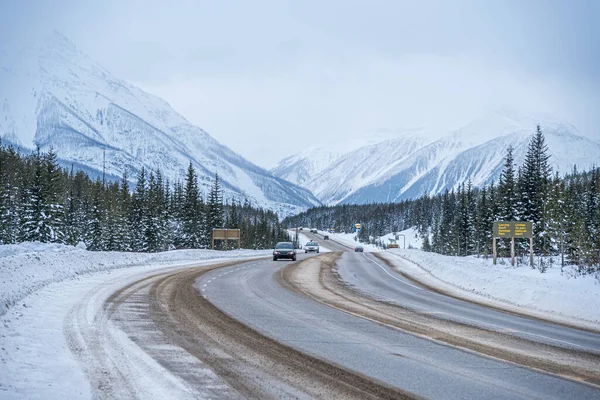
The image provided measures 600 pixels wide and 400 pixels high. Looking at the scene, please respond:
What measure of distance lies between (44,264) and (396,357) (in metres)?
A: 17.9

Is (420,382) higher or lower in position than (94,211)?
lower

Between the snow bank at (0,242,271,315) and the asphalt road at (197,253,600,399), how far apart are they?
5.75 m

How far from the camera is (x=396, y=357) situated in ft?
31.7

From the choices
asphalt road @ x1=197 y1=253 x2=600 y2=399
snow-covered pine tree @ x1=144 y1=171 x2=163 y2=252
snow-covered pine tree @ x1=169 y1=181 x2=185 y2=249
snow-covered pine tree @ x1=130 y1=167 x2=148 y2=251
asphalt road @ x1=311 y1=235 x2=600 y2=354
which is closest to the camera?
asphalt road @ x1=197 y1=253 x2=600 y2=399

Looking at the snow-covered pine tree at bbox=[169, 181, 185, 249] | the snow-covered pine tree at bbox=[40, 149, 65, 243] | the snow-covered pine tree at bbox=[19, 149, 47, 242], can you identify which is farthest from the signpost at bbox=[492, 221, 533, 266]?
the snow-covered pine tree at bbox=[169, 181, 185, 249]

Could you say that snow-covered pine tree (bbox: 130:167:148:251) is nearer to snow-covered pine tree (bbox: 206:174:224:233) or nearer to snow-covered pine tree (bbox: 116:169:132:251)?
snow-covered pine tree (bbox: 116:169:132:251)

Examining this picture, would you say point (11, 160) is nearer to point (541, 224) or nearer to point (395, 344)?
point (541, 224)

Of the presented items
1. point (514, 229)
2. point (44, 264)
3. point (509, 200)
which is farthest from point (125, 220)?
point (514, 229)

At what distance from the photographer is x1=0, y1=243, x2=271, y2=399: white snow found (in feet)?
24.2

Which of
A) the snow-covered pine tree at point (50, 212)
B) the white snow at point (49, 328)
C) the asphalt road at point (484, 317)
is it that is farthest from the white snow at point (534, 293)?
the snow-covered pine tree at point (50, 212)

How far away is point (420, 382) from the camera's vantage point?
26.5 ft

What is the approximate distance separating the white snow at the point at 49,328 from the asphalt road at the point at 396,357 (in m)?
3.08

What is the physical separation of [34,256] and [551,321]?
20.5m

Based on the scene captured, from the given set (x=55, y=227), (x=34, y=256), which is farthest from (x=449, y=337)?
(x=55, y=227)
